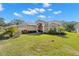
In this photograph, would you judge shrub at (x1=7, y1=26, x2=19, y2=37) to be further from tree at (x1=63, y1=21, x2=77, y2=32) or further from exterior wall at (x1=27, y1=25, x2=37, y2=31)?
tree at (x1=63, y1=21, x2=77, y2=32)

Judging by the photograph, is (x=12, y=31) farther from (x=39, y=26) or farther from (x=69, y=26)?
(x=69, y=26)

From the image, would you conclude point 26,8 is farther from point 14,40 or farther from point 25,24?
point 14,40

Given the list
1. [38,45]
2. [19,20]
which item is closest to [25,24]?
[19,20]

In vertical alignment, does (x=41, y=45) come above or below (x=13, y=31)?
below

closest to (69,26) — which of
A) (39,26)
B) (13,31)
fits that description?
(39,26)

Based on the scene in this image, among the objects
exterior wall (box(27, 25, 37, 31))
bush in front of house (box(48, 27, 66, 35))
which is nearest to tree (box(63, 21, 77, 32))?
bush in front of house (box(48, 27, 66, 35))

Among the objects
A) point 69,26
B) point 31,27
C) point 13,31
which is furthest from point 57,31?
point 13,31

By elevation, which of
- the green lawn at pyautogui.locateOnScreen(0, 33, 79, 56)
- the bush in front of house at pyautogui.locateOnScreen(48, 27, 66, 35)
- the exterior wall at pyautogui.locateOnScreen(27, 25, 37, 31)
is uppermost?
the exterior wall at pyautogui.locateOnScreen(27, 25, 37, 31)
